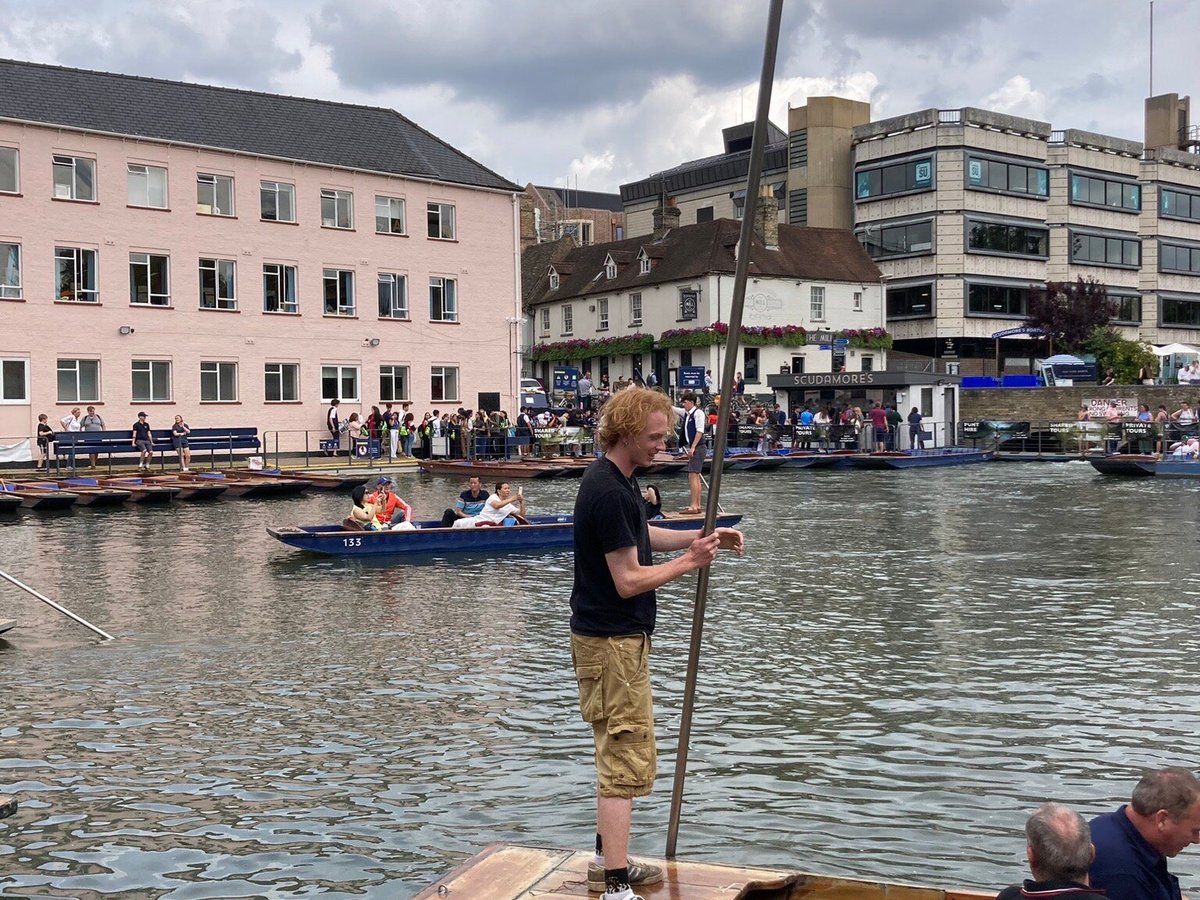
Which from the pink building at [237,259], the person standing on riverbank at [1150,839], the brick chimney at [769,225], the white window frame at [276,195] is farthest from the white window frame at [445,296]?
the person standing on riverbank at [1150,839]

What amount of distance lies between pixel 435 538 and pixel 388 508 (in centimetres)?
122

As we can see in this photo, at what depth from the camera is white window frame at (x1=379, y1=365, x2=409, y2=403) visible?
164ft

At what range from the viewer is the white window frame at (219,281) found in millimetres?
45191

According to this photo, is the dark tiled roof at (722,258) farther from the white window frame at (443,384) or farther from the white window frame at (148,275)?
the white window frame at (148,275)

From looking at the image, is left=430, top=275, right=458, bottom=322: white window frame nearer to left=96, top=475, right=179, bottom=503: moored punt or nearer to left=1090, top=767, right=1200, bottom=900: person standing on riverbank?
left=96, top=475, right=179, bottom=503: moored punt

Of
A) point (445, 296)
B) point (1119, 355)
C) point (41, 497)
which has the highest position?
point (445, 296)

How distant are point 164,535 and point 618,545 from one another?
69.5ft

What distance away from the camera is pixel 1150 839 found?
16.3 ft

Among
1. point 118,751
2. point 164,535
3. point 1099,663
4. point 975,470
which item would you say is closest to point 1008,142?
point 975,470

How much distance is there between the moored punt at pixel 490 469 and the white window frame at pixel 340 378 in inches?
284

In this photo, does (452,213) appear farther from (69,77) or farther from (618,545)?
(618,545)

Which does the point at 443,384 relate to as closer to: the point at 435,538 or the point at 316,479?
the point at 316,479

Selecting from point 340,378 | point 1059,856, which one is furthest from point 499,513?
point 340,378

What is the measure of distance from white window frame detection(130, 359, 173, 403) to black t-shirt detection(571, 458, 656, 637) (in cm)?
4077
